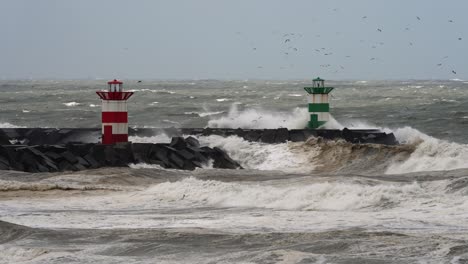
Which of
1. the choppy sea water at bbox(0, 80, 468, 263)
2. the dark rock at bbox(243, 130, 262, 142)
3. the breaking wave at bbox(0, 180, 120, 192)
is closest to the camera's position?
the choppy sea water at bbox(0, 80, 468, 263)

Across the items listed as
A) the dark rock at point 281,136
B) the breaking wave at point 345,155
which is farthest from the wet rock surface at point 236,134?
the breaking wave at point 345,155

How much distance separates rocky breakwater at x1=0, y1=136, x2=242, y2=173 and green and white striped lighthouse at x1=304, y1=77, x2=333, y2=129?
3763 mm

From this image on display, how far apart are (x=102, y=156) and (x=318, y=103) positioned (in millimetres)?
6208

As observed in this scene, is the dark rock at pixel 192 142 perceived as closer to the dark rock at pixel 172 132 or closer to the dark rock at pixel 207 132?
the dark rock at pixel 207 132

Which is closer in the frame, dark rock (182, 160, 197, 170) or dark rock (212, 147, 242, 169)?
dark rock (182, 160, 197, 170)

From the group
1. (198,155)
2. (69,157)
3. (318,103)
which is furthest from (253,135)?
(69,157)

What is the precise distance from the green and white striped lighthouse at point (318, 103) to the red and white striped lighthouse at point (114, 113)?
5.13m

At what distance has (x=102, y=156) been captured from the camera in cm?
1689

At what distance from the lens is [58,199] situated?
13258 mm

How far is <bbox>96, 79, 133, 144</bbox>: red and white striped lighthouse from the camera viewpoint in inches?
677

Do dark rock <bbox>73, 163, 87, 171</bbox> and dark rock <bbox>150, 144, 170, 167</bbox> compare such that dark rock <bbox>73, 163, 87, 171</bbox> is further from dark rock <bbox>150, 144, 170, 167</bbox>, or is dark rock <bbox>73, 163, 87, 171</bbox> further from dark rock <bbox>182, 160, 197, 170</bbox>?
dark rock <bbox>182, 160, 197, 170</bbox>

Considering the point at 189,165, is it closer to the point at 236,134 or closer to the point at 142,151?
the point at 142,151

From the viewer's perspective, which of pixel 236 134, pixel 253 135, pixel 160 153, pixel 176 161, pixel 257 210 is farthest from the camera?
pixel 236 134

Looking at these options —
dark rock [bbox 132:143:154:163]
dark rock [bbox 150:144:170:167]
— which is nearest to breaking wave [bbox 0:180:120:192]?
dark rock [bbox 132:143:154:163]
